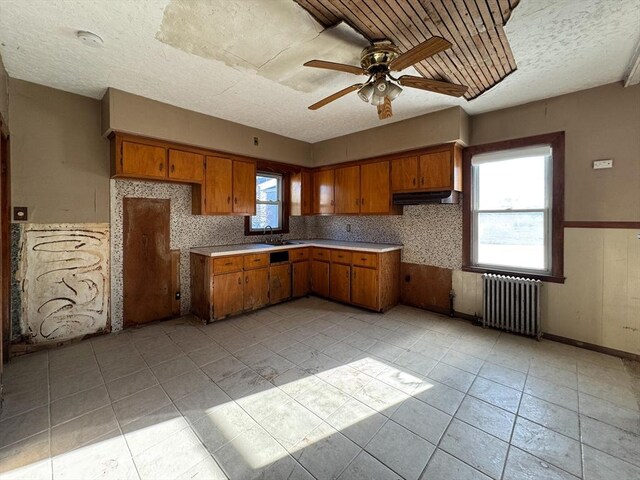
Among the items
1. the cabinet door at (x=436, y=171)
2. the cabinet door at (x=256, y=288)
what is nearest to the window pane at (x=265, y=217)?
the cabinet door at (x=256, y=288)

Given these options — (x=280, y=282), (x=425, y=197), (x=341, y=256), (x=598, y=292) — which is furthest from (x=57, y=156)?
(x=598, y=292)

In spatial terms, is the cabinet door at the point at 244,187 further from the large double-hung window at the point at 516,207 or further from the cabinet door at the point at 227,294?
the large double-hung window at the point at 516,207

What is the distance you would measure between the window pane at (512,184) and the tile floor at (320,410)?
5.36 ft

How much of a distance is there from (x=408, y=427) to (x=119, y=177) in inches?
152

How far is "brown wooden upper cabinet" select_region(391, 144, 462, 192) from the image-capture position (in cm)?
358

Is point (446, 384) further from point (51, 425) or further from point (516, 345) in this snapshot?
point (51, 425)

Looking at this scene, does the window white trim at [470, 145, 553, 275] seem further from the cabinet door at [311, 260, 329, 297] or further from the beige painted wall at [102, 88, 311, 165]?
the beige painted wall at [102, 88, 311, 165]

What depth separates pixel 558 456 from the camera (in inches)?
64.1

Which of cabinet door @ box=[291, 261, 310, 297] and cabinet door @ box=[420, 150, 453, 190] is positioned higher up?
cabinet door @ box=[420, 150, 453, 190]

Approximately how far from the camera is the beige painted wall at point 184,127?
3012 millimetres

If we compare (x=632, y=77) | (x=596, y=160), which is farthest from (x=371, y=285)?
(x=632, y=77)

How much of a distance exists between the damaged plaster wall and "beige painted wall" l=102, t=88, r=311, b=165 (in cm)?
126

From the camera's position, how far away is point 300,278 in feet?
15.7

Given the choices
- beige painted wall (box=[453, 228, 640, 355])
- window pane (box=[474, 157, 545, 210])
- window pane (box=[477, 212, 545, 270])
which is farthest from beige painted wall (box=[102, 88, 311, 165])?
beige painted wall (box=[453, 228, 640, 355])
